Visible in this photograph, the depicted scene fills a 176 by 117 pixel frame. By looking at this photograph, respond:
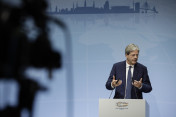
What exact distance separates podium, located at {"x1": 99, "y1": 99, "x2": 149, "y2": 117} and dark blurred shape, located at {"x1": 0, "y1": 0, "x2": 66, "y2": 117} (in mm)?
2540

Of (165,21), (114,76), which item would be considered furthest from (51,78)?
(165,21)

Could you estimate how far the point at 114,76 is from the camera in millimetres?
4043

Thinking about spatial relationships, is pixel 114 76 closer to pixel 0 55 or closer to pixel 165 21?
pixel 165 21

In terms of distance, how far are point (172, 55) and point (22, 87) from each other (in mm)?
4326

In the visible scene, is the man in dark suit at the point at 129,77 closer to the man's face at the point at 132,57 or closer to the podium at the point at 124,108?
the man's face at the point at 132,57

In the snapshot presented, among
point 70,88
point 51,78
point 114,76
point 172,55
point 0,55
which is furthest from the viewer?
point 172,55

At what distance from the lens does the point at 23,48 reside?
1128mm

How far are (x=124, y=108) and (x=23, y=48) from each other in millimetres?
2725

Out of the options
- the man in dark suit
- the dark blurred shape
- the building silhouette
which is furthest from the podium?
the dark blurred shape

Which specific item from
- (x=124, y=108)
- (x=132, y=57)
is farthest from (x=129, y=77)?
(x=124, y=108)

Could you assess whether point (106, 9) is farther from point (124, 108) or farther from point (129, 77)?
point (124, 108)

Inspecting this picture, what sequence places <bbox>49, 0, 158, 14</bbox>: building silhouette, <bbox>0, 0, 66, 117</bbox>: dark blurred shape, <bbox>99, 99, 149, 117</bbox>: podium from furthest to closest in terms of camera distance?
<bbox>49, 0, 158, 14</bbox>: building silhouette → <bbox>99, 99, 149, 117</bbox>: podium → <bbox>0, 0, 66, 117</bbox>: dark blurred shape

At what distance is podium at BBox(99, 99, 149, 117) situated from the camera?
3.71 meters

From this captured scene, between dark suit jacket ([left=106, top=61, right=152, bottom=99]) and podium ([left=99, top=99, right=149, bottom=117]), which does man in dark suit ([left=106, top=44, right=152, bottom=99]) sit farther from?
podium ([left=99, top=99, right=149, bottom=117])
